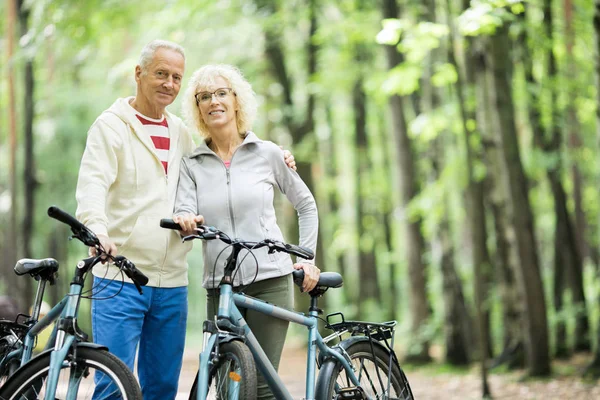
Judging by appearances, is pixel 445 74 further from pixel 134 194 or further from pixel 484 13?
pixel 134 194

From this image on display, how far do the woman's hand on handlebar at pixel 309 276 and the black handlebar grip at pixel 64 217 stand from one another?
1.23m

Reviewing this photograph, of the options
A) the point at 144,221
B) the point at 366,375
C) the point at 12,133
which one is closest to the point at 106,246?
the point at 144,221

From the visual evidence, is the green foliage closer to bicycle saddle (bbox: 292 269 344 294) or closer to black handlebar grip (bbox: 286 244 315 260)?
bicycle saddle (bbox: 292 269 344 294)

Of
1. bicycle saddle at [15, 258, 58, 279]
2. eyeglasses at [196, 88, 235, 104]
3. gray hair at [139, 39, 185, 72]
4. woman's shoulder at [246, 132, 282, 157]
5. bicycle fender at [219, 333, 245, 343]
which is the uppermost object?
gray hair at [139, 39, 185, 72]

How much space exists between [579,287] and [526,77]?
360cm

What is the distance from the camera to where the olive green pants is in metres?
4.36

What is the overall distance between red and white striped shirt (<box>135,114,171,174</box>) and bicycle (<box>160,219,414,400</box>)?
0.58 m

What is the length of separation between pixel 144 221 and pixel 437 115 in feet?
28.9

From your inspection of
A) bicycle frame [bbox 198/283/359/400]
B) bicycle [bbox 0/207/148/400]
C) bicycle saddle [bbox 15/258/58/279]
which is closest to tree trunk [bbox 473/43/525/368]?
bicycle frame [bbox 198/283/359/400]

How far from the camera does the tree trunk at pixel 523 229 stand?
10.8 metres

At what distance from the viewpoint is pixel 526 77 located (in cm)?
1402

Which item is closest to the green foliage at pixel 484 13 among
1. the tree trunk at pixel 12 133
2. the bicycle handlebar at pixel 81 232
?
the bicycle handlebar at pixel 81 232

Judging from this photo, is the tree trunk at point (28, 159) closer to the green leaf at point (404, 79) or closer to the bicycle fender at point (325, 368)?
the green leaf at point (404, 79)

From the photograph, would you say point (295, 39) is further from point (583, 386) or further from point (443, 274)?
point (583, 386)
